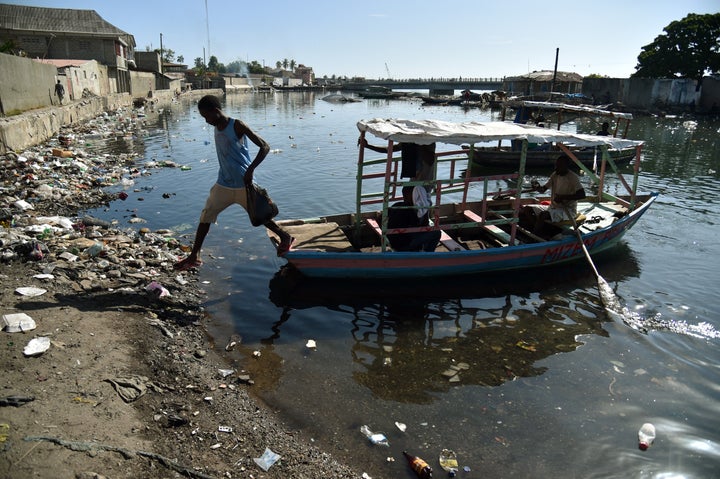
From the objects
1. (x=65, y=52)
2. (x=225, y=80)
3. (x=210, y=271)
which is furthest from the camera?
(x=225, y=80)

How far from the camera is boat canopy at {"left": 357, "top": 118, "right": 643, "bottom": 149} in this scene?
19.3 ft

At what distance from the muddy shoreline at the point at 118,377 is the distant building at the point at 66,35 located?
3550cm

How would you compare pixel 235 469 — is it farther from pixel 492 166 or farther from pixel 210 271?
pixel 492 166

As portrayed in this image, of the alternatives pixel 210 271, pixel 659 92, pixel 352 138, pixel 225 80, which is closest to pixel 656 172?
pixel 352 138

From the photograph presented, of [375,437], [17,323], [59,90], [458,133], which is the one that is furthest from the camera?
[59,90]

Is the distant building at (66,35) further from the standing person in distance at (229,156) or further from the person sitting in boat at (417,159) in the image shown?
the person sitting in boat at (417,159)

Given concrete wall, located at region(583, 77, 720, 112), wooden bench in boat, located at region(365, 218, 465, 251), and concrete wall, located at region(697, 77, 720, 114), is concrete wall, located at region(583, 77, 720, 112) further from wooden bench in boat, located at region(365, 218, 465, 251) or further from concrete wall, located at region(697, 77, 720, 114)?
wooden bench in boat, located at region(365, 218, 465, 251)

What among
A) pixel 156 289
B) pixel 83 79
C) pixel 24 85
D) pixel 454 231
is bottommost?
pixel 156 289

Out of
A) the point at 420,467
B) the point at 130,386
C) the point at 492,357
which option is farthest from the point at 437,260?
the point at 130,386

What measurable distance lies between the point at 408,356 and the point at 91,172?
10.5 metres

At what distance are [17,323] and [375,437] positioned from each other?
3.35 metres

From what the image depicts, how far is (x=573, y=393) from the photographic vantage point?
4.71 m

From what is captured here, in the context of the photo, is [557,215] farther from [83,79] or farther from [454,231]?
[83,79]

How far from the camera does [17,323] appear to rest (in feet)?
13.2
